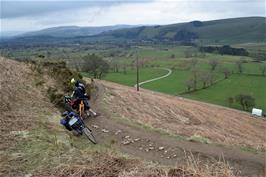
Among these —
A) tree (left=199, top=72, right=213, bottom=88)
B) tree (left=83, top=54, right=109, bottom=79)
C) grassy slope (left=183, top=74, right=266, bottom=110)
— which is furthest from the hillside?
tree (left=199, top=72, right=213, bottom=88)

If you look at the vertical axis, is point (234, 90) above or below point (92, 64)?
below

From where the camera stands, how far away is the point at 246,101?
6494cm

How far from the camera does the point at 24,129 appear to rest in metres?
12.7

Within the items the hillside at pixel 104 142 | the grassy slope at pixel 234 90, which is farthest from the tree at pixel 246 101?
the hillside at pixel 104 142

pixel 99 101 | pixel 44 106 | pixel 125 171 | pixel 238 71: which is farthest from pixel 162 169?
pixel 238 71

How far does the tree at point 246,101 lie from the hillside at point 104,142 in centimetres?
4058

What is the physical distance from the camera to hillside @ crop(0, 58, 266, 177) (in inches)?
308

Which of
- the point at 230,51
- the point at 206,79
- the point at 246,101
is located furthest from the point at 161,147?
the point at 230,51

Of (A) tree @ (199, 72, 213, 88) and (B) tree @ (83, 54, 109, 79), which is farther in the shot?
(A) tree @ (199, 72, 213, 88)

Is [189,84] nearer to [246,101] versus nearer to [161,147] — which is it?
[246,101]

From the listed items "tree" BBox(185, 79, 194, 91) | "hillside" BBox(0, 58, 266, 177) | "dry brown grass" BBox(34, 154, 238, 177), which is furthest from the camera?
"tree" BBox(185, 79, 194, 91)

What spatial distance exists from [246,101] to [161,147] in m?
54.8

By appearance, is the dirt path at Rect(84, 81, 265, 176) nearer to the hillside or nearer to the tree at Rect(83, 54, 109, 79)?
the hillside

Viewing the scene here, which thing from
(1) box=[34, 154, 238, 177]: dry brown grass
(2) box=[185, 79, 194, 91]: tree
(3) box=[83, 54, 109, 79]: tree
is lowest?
(2) box=[185, 79, 194, 91]: tree
